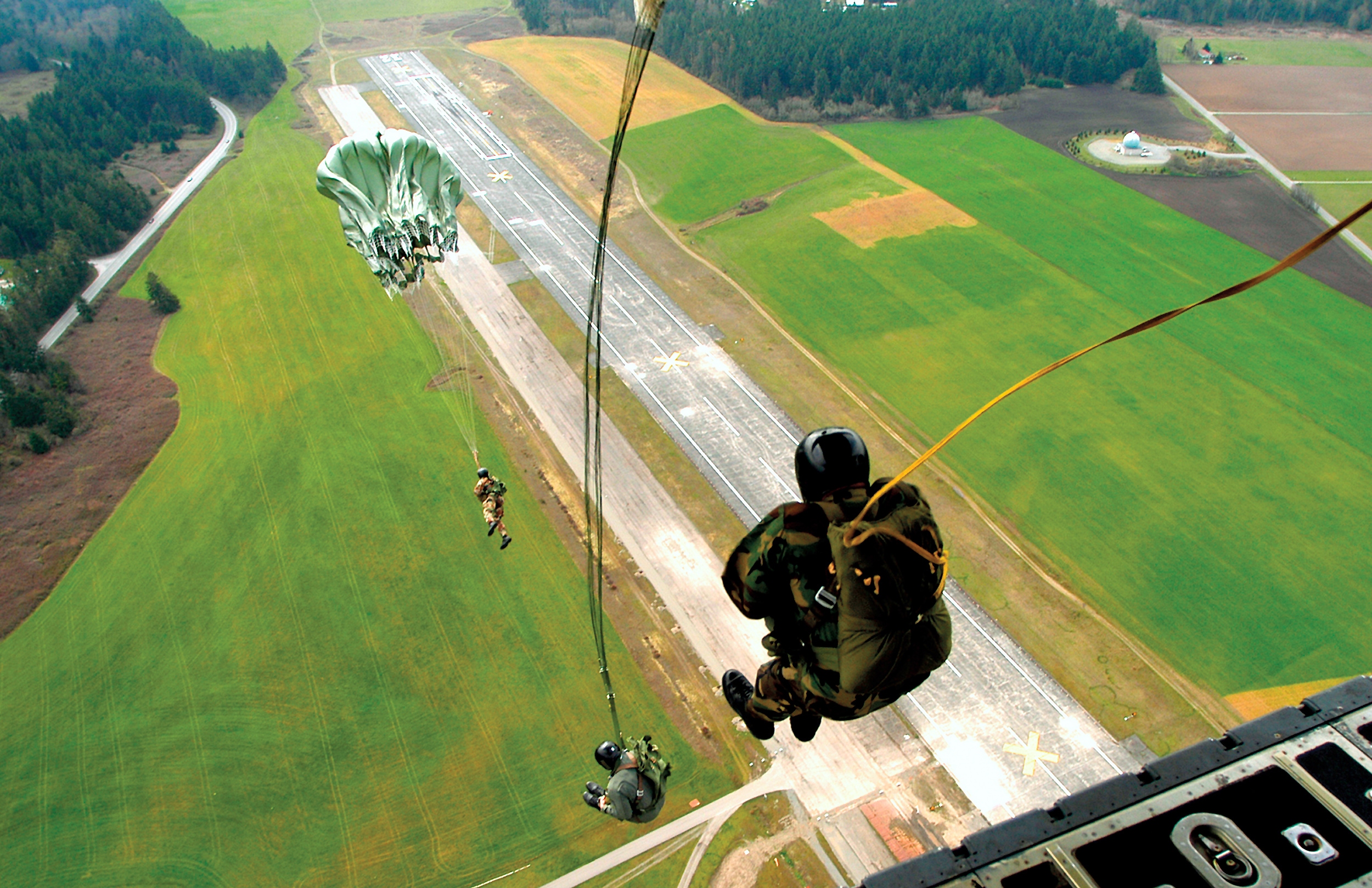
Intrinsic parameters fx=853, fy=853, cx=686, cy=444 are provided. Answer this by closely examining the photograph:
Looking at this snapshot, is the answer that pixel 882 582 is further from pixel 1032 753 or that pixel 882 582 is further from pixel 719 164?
pixel 719 164

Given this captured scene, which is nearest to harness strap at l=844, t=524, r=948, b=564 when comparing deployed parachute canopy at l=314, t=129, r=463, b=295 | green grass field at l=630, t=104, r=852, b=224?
deployed parachute canopy at l=314, t=129, r=463, b=295

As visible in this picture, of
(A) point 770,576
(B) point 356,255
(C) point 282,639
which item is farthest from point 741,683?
(B) point 356,255

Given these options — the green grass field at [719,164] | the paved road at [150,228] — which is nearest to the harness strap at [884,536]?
the green grass field at [719,164]

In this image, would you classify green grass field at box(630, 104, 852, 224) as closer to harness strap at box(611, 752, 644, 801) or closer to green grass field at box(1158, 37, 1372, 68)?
harness strap at box(611, 752, 644, 801)

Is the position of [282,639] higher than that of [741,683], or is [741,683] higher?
[741,683]

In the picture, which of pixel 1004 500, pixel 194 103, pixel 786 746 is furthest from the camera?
pixel 194 103

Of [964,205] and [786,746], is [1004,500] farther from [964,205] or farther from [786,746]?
[964,205]
